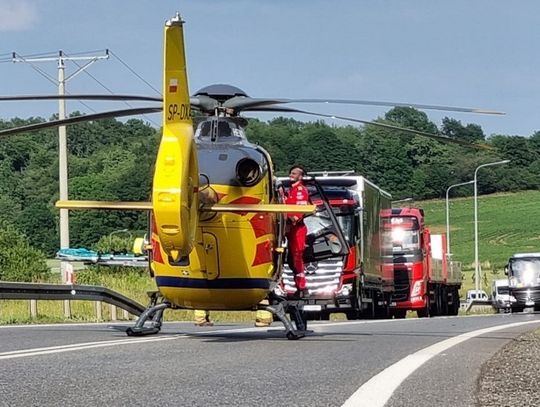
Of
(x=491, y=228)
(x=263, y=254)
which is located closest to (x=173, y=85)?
(x=263, y=254)

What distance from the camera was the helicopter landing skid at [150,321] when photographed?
40.2ft

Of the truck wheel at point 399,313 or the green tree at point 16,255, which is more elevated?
the green tree at point 16,255

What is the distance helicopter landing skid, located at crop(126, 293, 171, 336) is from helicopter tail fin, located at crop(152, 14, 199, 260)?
2277mm

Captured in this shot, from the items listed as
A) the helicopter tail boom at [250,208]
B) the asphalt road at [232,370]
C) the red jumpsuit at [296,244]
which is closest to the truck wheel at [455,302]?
the red jumpsuit at [296,244]

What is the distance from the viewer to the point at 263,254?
1208 centimetres

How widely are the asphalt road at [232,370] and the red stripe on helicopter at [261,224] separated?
4.05 feet

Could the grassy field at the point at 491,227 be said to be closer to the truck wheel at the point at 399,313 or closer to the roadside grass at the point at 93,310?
the truck wheel at the point at 399,313

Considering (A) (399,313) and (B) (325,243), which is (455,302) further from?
(B) (325,243)

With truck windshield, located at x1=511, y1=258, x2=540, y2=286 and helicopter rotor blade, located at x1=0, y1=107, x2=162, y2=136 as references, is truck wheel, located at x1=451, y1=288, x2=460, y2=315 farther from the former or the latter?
helicopter rotor blade, located at x1=0, y1=107, x2=162, y2=136

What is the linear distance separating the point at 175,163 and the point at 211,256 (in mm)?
2044

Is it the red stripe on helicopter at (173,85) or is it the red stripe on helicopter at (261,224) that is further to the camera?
the red stripe on helicopter at (261,224)

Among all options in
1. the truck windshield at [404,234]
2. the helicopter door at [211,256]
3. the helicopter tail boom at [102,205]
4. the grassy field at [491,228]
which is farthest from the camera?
the grassy field at [491,228]

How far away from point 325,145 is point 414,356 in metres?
44.7

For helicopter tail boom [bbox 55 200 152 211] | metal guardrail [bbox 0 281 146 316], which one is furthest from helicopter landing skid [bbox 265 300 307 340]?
metal guardrail [bbox 0 281 146 316]
